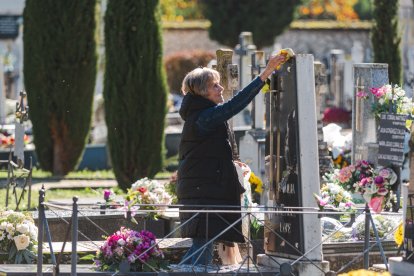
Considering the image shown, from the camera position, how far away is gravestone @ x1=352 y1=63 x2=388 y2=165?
13.6 meters

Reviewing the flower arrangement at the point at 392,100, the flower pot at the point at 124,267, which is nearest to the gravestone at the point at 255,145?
the flower arrangement at the point at 392,100

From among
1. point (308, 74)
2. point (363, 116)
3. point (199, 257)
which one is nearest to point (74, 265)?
point (199, 257)

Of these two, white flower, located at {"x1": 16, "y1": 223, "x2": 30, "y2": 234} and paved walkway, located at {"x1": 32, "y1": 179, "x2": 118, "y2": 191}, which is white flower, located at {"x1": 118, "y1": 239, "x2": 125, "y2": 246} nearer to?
white flower, located at {"x1": 16, "y1": 223, "x2": 30, "y2": 234}

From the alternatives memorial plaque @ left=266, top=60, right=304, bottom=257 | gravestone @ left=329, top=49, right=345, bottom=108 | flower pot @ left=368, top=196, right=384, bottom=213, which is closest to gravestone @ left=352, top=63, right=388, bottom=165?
flower pot @ left=368, top=196, right=384, bottom=213

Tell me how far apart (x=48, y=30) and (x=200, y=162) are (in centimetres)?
1224

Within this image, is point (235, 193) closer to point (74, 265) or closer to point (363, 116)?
point (74, 265)

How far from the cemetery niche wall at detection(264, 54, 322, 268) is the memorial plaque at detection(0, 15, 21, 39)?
26200 millimetres

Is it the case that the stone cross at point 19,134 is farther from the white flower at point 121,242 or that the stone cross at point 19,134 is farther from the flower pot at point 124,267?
the flower pot at point 124,267

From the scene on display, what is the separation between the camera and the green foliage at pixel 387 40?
25.8 m

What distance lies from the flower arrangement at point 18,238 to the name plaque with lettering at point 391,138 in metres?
3.71

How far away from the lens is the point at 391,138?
38.8 ft

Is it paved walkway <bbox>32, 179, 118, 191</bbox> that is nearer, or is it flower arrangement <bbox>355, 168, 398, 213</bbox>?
flower arrangement <bbox>355, 168, 398, 213</bbox>

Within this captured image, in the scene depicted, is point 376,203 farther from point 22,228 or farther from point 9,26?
point 9,26

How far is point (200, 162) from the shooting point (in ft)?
28.2
